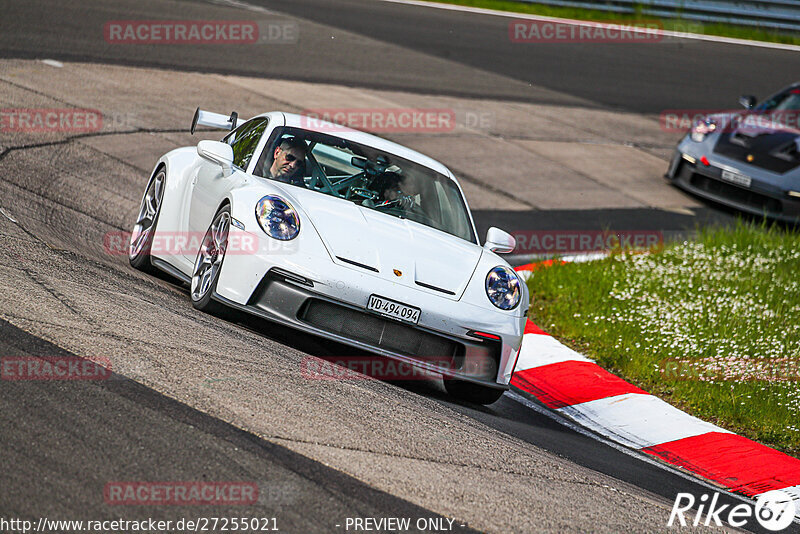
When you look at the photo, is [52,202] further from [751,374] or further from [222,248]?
[751,374]

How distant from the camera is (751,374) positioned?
7.27 metres

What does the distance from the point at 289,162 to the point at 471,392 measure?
1858mm

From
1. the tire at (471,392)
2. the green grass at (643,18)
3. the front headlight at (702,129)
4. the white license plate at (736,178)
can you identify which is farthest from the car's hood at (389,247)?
the green grass at (643,18)

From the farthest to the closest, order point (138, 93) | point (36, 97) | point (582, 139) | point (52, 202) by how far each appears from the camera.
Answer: point (582, 139), point (138, 93), point (36, 97), point (52, 202)

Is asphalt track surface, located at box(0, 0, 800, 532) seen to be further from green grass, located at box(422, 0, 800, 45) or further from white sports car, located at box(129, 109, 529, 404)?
green grass, located at box(422, 0, 800, 45)

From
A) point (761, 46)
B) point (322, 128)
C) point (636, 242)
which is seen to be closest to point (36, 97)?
point (322, 128)

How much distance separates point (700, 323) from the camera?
8.12 m

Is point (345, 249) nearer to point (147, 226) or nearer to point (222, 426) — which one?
point (222, 426)

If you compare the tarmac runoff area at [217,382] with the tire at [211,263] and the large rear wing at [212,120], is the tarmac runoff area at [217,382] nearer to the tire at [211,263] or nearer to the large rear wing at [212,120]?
the tire at [211,263]

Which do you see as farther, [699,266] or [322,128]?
[699,266]

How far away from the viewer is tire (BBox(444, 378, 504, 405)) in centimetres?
601

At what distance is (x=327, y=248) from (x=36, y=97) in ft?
20.2

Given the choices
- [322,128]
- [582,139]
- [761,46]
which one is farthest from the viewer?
[761,46]

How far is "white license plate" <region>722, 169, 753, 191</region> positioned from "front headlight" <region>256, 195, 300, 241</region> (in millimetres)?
8066
